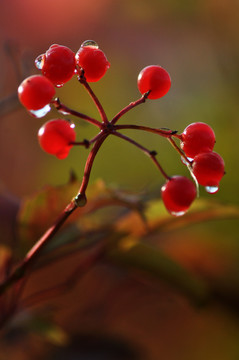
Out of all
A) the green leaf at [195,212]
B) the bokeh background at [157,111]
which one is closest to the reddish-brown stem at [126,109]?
the green leaf at [195,212]

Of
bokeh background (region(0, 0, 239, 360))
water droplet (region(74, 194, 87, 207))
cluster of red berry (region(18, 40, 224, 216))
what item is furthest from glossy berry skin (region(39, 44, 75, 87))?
bokeh background (region(0, 0, 239, 360))

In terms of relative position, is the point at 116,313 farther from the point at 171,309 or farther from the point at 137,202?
the point at 137,202

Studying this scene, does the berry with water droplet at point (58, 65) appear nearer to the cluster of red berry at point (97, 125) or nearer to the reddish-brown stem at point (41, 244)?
the cluster of red berry at point (97, 125)

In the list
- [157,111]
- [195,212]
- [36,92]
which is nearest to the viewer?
[36,92]

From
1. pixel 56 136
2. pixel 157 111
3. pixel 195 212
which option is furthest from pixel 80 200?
pixel 157 111

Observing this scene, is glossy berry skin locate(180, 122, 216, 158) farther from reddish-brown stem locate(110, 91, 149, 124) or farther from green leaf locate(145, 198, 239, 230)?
green leaf locate(145, 198, 239, 230)

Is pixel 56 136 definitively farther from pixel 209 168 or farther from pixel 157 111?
pixel 157 111

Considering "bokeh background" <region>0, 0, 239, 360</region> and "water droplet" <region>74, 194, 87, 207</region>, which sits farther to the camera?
"bokeh background" <region>0, 0, 239, 360</region>

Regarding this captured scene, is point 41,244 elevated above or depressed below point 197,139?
below

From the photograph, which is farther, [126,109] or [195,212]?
[195,212]
